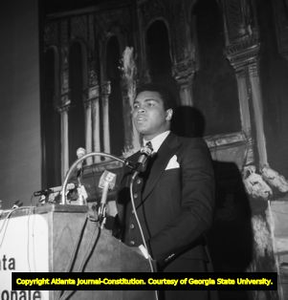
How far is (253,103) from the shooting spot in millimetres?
2592

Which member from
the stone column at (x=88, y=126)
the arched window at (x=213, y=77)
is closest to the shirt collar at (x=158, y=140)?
the arched window at (x=213, y=77)

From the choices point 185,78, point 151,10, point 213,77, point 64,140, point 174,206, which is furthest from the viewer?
point 64,140

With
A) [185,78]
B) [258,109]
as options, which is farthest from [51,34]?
[258,109]

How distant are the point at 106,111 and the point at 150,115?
111 centimetres

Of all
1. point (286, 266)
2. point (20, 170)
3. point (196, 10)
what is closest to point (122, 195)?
point (286, 266)

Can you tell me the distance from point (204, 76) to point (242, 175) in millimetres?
893

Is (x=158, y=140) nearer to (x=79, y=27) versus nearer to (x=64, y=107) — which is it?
(x=64, y=107)

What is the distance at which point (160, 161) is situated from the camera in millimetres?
2092

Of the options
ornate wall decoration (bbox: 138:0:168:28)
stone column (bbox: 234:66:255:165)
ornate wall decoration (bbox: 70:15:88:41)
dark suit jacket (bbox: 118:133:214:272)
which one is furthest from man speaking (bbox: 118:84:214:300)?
ornate wall decoration (bbox: 70:15:88:41)

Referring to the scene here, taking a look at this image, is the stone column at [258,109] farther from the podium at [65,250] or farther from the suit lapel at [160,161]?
the podium at [65,250]

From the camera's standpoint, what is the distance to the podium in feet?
4.25

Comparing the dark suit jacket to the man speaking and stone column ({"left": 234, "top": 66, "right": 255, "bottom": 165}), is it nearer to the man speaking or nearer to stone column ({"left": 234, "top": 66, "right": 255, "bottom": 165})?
the man speaking

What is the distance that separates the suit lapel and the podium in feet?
1.95

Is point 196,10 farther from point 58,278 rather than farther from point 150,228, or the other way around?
point 58,278
